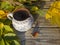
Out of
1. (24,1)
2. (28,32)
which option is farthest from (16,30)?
(24,1)

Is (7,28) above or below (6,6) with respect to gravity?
below

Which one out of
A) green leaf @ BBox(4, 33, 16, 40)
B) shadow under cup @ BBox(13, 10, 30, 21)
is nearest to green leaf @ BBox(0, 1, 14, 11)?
shadow under cup @ BBox(13, 10, 30, 21)

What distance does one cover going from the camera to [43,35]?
5.19ft

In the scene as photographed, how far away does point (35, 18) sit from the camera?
156 centimetres

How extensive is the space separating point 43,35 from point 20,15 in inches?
8.3

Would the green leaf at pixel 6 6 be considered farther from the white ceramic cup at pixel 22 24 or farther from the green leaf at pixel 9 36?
the green leaf at pixel 9 36

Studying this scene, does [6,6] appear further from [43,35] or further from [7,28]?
[43,35]

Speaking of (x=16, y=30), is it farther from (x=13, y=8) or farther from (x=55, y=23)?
(x=55, y=23)

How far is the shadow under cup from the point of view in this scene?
59.3 inches

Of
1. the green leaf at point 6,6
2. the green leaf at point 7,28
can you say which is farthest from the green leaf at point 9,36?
the green leaf at point 6,6

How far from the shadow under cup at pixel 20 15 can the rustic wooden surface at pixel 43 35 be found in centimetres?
10

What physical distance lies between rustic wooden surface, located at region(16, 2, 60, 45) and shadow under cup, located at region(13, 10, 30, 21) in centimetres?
10

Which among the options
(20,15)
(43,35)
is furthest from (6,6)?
(43,35)

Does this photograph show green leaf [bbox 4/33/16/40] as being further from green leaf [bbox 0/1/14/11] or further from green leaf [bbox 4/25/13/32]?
green leaf [bbox 0/1/14/11]
